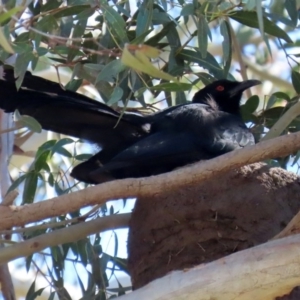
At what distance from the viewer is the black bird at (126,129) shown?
3969 mm

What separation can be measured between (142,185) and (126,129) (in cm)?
149

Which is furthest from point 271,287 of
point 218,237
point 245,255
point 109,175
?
point 109,175

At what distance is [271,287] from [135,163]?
1282 millimetres

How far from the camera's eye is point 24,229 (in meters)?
3.63

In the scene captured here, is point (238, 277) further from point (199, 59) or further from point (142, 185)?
point (199, 59)

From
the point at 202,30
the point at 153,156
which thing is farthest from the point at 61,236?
the point at 202,30

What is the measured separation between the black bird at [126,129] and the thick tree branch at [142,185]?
102 centimetres

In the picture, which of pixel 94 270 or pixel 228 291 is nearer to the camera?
pixel 228 291

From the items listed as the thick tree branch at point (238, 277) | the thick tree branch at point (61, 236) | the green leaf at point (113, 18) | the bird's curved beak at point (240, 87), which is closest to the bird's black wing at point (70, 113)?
the thick tree branch at point (61, 236)

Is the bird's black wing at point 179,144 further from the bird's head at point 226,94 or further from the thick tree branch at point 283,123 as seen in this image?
the bird's head at point 226,94

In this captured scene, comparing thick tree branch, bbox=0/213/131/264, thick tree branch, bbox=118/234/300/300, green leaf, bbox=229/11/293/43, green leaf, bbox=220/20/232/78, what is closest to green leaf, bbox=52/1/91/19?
green leaf, bbox=220/20/232/78

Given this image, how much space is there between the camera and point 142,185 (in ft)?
9.79

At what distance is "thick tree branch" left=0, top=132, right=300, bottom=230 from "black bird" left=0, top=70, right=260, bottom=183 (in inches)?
40.0

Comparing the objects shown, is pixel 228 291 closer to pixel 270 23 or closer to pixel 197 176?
pixel 197 176
